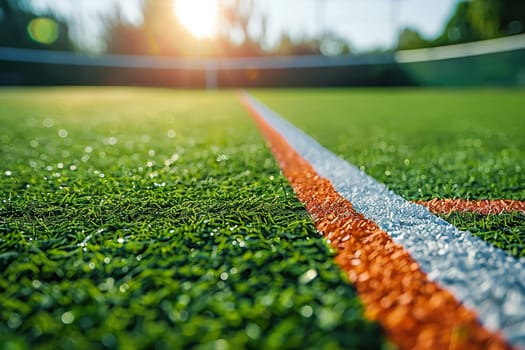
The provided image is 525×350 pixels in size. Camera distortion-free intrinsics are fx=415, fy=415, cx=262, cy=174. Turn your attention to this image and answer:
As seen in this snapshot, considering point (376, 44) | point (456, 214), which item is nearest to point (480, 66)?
point (376, 44)

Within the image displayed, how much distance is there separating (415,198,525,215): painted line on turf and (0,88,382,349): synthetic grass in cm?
44

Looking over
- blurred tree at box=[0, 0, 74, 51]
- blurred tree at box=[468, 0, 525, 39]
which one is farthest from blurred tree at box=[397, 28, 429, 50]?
blurred tree at box=[0, 0, 74, 51]

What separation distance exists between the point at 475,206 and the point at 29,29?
78.5ft

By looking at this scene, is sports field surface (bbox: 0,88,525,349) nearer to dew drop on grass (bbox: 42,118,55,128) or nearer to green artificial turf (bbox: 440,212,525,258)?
green artificial turf (bbox: 440,212,525,258)

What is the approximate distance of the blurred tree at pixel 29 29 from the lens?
2022 centimetres

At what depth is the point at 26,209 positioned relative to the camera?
1326 millimetres

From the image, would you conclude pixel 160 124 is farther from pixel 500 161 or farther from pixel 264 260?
pixel 264 260

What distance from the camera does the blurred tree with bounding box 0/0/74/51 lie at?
2022 cm

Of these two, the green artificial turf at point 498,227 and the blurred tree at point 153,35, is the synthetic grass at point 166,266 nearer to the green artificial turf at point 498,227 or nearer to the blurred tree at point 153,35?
the green artificial turf at point 498,227

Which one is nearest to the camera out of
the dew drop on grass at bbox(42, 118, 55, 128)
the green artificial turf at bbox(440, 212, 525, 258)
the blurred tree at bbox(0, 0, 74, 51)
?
the green artificial turf at bbox(440, 212, 525, 258)

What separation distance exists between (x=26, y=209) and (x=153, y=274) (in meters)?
0.71

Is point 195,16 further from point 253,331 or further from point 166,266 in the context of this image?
point 253,331

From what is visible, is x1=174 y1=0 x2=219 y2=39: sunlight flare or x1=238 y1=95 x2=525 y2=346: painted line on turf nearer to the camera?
x1=238 y1=95 x2=525 y2=346: painted line on turf

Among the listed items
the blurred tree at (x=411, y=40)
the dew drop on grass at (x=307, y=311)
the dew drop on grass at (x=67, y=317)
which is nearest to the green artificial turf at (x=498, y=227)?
the dew drop on grass at (x=307, y=311)
